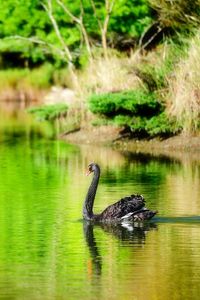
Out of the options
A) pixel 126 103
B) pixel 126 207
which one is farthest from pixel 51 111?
pixel 126 207

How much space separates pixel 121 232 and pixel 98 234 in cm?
37

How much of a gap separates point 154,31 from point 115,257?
90.7 ft

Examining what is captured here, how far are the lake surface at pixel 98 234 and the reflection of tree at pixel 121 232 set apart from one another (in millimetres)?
14

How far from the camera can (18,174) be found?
1072 inches

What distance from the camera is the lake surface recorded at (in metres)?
14.5

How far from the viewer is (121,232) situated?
18.6 meters

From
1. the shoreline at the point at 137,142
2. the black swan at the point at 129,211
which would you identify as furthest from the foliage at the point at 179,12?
the black swan at the point at 129,211

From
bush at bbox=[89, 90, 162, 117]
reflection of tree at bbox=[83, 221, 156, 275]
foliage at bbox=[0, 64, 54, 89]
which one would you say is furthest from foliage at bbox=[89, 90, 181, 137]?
foliage at bbox=[0, 64, 54, 89]

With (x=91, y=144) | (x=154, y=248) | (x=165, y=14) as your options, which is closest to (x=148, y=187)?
(x=154, y=248)

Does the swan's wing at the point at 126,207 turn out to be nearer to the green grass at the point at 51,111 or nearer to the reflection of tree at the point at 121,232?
the reflection of tree at the point at 121,232

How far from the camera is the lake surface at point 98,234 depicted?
14492 mm

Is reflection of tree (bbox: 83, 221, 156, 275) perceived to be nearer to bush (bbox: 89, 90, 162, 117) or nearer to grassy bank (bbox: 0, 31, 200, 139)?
grassy bank (bbox: 0, 31, 200, 139)

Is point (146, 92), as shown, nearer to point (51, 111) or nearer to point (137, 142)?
point (137, 142)

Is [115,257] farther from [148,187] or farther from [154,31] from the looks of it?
[154,31]
